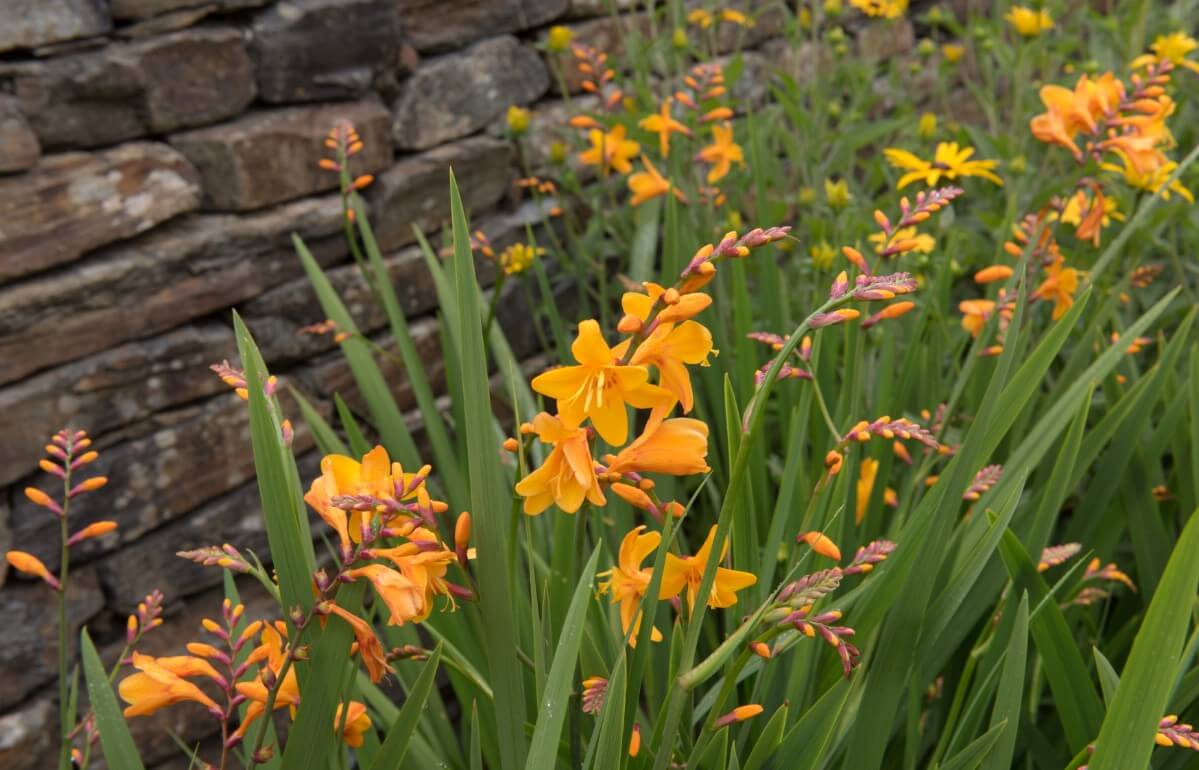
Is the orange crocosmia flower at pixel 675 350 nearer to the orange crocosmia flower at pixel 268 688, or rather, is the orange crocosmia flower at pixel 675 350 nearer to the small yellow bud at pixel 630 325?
the small yellow bud at pixel 630 325

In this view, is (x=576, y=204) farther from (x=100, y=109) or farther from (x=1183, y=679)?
(x=1183, y=679)

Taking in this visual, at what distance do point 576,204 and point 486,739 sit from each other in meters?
1.37

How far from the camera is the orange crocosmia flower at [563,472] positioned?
0.62 m

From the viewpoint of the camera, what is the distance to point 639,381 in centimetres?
64

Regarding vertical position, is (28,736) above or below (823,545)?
below

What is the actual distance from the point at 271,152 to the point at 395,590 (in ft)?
3.98

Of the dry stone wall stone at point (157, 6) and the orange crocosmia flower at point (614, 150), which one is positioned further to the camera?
the orange crocosmia flower at point (614, 150)

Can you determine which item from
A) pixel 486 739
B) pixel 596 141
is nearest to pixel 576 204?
pixel 596 141

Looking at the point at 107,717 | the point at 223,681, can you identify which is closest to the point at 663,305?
the point at 223,681

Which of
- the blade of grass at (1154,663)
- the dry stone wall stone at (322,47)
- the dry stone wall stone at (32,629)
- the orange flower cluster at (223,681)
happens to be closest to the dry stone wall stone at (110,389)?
the dry stone wall stone at (32,629)

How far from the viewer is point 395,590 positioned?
0.59m

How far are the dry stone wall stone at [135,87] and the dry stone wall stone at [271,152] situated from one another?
0.11 ft

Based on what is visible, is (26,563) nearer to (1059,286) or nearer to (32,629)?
(32,629)

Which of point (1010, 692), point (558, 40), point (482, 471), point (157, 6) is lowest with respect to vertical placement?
point (1010, 692)
